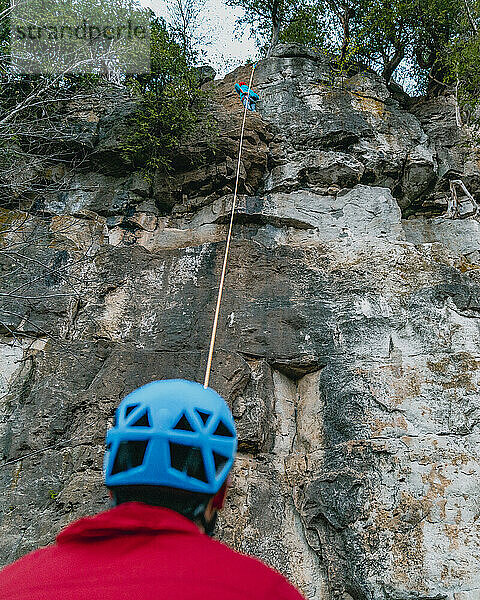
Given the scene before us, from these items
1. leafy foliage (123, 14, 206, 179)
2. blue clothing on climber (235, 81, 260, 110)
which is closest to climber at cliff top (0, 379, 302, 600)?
leafy foliage (123, 14, 206, 179)

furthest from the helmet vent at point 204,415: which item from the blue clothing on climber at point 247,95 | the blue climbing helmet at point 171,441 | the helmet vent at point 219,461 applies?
the blue clothing on climber at point 247,95

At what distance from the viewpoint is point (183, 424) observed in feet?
6.00

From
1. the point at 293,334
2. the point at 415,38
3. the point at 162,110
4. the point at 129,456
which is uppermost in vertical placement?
the point at 415,38

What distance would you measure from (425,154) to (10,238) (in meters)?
5.02

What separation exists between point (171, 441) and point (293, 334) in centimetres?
299

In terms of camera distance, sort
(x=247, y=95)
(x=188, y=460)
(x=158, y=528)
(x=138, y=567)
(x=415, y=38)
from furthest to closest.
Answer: (x=415, y=38)
(x=247, y=95)
(x=188, y=460)
(x=158, y=528)
(x=138, y=567)

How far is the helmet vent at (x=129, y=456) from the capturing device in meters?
1.73

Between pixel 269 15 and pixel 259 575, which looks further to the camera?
pixel 269 15

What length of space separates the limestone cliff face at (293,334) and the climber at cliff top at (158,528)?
2150mm

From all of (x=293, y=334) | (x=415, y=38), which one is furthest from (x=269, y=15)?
(x=293, y=334)

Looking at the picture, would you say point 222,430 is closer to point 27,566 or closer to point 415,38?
point 27,566

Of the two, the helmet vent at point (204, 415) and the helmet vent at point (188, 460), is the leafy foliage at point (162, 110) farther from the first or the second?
the helmet vent at point (188, 460)

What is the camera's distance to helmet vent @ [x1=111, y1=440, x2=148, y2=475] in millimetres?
1730

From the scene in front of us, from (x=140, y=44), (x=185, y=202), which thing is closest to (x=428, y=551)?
(x=185, y=202)
